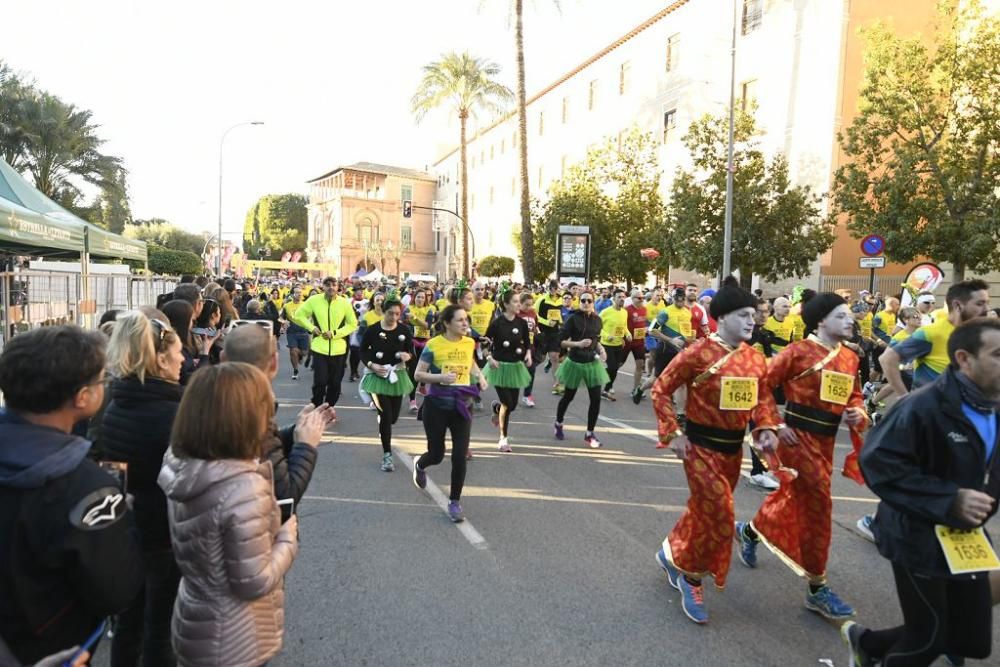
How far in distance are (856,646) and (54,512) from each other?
10.6 ft

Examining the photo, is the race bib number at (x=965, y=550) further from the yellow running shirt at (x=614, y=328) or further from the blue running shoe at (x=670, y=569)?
the yellow running shirt at (x=614, y=328)

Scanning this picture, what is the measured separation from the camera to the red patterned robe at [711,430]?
3977 mm

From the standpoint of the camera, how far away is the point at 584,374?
28.2 ft

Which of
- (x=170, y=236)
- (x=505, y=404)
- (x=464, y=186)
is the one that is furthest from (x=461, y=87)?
(x=170, y=236)

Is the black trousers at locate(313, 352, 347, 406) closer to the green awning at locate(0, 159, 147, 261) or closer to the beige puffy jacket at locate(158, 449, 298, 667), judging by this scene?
the green awning at locate(0, 159, 147, 261)

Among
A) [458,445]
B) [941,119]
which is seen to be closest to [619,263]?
[941,119]

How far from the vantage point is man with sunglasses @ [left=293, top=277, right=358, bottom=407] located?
8.96 m

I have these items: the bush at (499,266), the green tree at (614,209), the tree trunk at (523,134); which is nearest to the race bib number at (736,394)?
the tree trunk at (523,134)

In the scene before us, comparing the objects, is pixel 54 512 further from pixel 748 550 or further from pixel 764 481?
pixel 764 481

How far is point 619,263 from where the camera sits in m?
31.5

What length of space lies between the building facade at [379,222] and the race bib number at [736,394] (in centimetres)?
8142

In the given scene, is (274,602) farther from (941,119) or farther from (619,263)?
(619,263)

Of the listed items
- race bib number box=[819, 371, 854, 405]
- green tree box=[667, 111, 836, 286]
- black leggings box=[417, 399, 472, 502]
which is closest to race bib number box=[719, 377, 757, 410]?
race bib number box=[819, 371, 854, 405]

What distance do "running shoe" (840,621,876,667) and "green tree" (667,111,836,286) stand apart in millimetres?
21828
